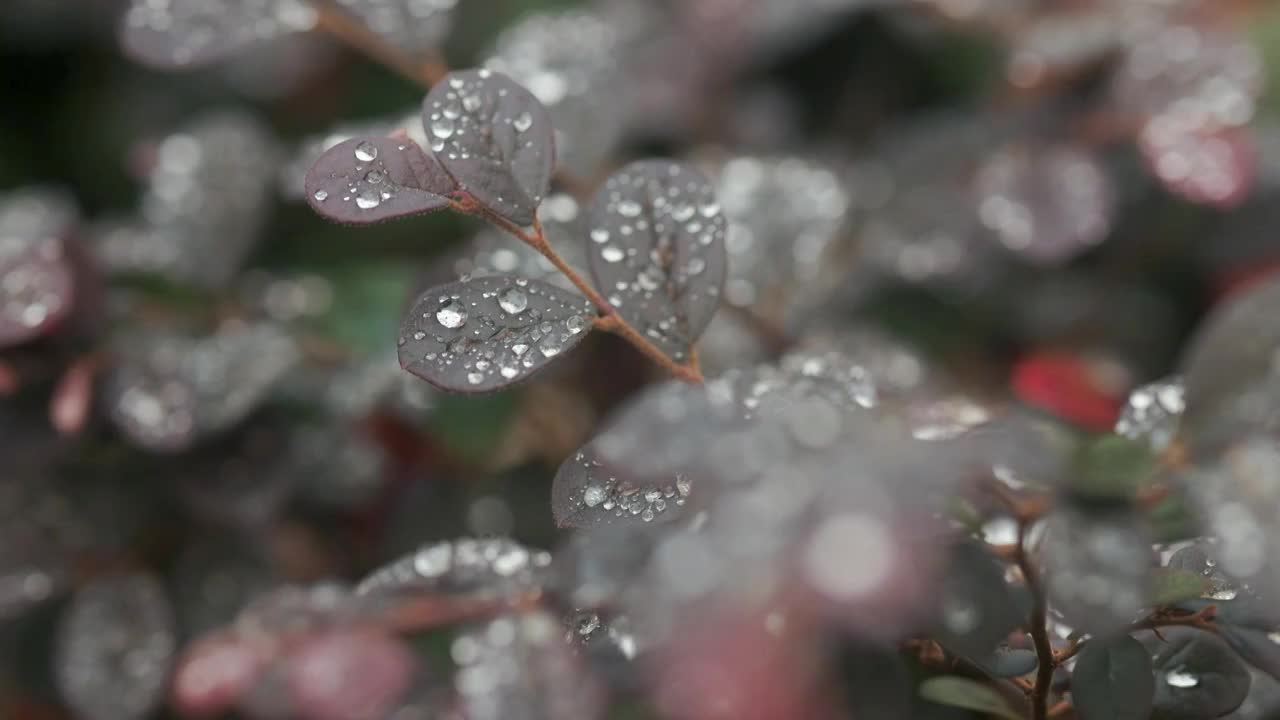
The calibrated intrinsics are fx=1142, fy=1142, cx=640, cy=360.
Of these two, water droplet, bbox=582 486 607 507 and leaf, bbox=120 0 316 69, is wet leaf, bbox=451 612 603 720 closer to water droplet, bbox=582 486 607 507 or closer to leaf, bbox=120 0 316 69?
water droplet, bbox=582 486 607 507

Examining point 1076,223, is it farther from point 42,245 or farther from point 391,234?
point 42,245

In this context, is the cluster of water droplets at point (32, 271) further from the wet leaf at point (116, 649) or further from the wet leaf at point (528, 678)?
the wet leaf at point (528, 678)

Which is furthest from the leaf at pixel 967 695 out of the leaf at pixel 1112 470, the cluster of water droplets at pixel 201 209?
the cluster of water droplets at pixel 201 209

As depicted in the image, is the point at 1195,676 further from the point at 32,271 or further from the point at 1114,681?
the point at 32,271

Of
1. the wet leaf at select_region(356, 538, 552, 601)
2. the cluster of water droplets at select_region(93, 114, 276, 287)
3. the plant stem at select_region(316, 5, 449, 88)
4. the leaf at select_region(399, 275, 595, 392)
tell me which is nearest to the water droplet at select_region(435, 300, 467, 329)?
the leaf at select_region(399, 275, 595, 392)


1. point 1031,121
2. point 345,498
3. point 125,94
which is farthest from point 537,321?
point 125,94

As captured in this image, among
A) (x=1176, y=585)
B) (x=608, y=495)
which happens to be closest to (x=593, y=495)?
(x=608, y=495)
